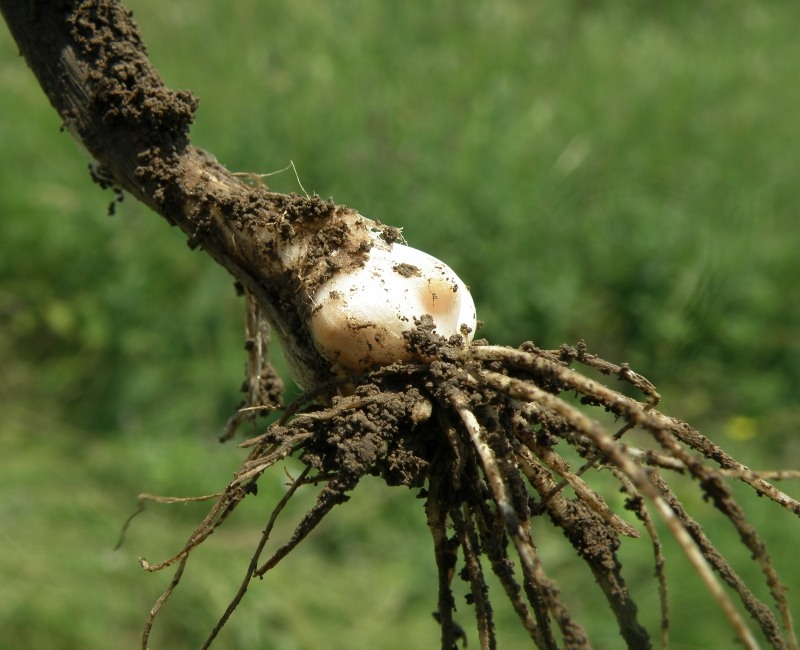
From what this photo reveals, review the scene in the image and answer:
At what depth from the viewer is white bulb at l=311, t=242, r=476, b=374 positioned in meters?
0.97

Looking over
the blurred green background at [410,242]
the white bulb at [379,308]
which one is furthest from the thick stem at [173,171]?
the blurred green background at [410,242]

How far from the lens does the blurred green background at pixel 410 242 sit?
227cm

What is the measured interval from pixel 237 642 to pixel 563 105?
2203mm

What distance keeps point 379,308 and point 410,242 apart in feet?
5.63

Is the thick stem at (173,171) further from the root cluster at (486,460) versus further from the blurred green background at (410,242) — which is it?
the blurred green background at (410,242)

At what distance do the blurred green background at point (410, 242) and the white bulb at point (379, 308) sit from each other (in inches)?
53.2

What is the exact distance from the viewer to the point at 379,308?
38.2 inches

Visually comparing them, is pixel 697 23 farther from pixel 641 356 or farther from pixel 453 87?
pixel 641 356

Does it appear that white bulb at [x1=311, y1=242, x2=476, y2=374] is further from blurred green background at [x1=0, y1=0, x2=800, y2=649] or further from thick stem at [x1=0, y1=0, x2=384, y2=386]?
blurred green background at [x1=0, y1=0, x2=800, y2=649]

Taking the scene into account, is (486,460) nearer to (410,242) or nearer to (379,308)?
(379,308)

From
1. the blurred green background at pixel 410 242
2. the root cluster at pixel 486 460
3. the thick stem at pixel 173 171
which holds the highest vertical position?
the blurred green background at pixel 410 242

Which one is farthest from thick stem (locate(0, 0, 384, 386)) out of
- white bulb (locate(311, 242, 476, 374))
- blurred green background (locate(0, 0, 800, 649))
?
blurred green background (locate(0, 0, 800, 649))

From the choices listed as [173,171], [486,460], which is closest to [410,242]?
[173,171]

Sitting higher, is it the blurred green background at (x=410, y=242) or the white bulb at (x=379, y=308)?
the blurred green background at (x=410, y=242)
